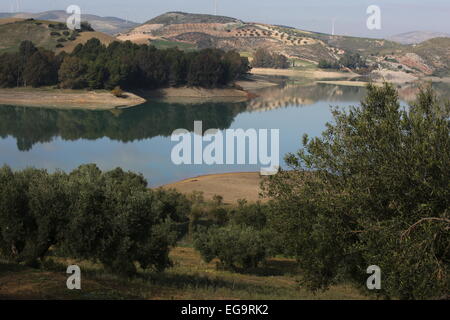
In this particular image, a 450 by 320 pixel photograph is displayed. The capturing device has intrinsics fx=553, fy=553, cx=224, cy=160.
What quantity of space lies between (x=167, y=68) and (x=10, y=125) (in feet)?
162

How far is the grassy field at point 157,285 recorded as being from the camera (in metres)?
13.7

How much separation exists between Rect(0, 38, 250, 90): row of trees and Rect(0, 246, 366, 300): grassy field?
86690 mm

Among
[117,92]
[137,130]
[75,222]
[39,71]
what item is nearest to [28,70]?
[39,71]

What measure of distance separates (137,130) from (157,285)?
6413 cm

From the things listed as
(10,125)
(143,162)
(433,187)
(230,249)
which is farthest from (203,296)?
(10,125)

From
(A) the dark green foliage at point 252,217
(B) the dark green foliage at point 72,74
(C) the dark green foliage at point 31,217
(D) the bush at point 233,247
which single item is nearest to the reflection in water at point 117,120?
(B) the dark green foliage at point 72,74

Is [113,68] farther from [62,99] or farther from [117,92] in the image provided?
[62,99]

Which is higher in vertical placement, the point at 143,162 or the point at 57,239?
the point at 57,239

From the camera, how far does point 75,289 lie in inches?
554

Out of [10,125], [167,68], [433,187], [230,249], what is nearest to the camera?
[433,187]

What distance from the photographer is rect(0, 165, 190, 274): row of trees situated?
1669cm

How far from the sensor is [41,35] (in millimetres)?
150250

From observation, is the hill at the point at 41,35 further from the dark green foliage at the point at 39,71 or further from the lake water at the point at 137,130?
the lake water at the point at 137,130
